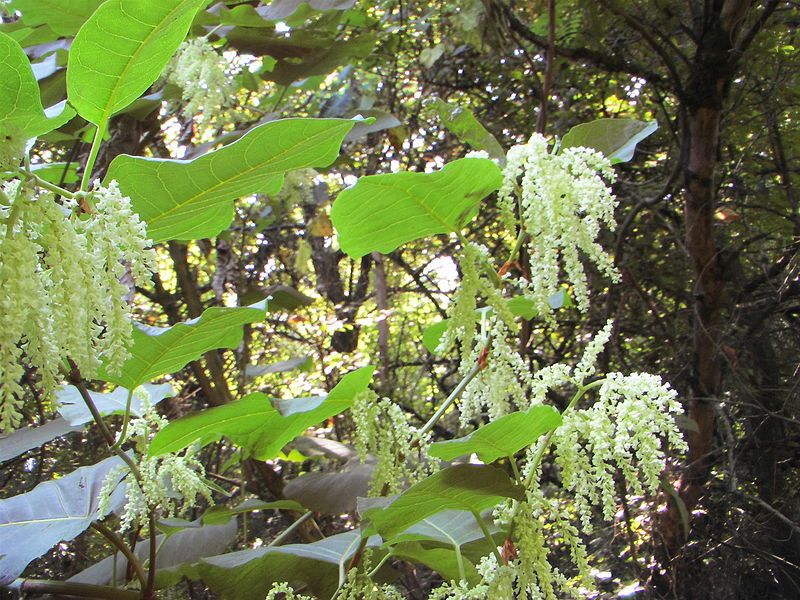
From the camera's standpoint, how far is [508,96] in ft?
12.3

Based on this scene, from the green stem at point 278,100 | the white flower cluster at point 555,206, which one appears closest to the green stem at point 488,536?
the white flower cluster at point 555,206

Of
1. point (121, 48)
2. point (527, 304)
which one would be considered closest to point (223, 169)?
point (121, 48)

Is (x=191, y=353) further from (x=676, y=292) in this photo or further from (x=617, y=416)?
(x=676, y=292)

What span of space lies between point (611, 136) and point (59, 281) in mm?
1037

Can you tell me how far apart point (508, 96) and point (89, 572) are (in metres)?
2.92

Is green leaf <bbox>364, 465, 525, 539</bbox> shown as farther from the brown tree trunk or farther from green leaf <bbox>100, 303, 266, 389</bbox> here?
the brown tree trunk

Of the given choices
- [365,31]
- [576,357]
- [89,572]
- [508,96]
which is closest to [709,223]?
[576,357]

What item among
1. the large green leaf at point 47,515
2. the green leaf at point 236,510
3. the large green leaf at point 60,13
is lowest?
the green leaf at point 236,510

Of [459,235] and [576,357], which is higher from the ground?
[459,235]

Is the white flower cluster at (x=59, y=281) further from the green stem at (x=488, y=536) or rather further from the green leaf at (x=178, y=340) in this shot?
the green stem at (x=488, y=536)

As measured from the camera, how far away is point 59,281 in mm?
766

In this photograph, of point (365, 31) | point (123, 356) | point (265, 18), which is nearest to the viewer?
point (123, 356)

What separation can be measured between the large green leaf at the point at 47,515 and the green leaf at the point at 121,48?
2.40 ft

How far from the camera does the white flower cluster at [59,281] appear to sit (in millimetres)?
710
